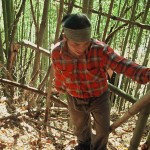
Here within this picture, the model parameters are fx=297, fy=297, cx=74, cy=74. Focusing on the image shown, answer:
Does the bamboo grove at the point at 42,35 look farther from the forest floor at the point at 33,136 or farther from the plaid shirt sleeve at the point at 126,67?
the forest floor at the point at 33,136

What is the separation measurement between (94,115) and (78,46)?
72cm

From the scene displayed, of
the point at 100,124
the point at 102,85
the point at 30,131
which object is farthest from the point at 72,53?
the point at 30,131

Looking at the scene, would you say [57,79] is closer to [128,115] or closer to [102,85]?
[102,85]

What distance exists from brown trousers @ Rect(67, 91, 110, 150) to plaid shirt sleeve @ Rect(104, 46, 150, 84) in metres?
0.43

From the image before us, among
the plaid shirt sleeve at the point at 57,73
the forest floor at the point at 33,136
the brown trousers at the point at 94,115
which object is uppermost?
the plaid shirt sleeve at the point at 57,73

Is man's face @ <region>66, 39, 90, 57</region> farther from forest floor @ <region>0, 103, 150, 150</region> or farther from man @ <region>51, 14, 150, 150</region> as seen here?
forest floor @ <region>0, 103, 150, 150</region>

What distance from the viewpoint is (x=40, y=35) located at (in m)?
2.99

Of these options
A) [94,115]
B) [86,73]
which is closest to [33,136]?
[94,115]

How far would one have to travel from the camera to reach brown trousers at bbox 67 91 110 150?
7.64ft

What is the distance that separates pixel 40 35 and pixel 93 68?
3.46ft

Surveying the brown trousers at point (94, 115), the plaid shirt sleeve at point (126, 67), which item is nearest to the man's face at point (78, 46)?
the plaid shirt sleeve at point (126, 67)

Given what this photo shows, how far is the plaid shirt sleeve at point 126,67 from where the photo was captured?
1649 millimetres

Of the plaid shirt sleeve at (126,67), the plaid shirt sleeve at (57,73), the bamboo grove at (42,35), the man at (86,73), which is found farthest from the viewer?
the bamboo grove at (42,35)

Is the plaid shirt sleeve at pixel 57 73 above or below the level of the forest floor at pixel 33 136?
above
